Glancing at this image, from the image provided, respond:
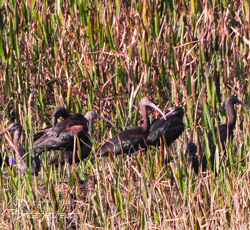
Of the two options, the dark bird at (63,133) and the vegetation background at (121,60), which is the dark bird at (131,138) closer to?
the vegetation background at (121,60)

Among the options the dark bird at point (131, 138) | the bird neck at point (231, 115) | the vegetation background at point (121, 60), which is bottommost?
the dark bird at point (131, 138)

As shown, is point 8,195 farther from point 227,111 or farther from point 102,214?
point 227,111

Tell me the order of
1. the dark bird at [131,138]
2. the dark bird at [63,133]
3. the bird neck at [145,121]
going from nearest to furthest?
the dark bird at [131,138] < the dark bird at [63,133] < the bird neck at [145,121]

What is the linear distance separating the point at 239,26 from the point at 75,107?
1.94 meters

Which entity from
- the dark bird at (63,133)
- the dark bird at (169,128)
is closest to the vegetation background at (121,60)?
the dark bird at (169,128)

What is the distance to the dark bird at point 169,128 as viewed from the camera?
5.60 metres

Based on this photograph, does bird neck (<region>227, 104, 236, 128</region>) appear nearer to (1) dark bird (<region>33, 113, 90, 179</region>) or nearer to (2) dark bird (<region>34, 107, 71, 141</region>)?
(1) dark bird (<region>33, 113, 90, 179</region>)

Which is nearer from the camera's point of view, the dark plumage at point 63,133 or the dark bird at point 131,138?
the dark bird at point 131,138

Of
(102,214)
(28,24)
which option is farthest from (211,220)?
(28,24)

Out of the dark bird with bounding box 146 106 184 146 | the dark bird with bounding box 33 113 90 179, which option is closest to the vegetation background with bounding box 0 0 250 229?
the dark bird with bounding box 146 106 184 146

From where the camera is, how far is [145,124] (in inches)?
223

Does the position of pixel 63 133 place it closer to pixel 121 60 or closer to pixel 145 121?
pixel 145 121

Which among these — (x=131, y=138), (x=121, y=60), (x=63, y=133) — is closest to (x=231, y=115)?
(x=131, y=138)

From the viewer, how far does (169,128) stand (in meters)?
5.58
